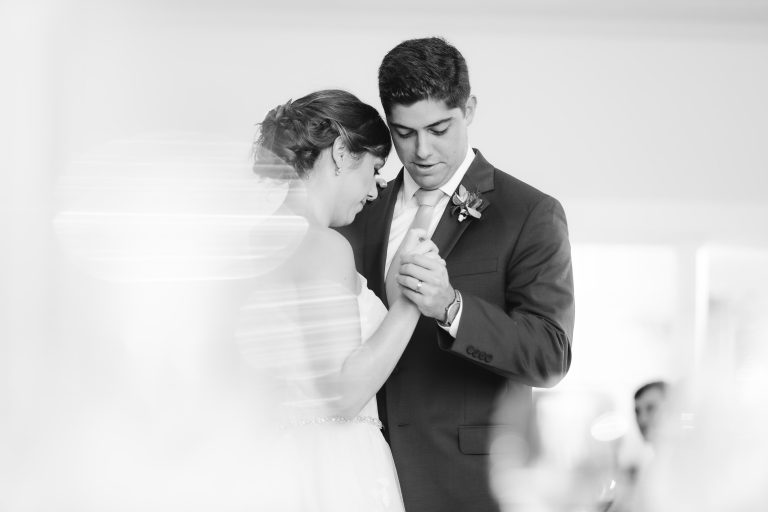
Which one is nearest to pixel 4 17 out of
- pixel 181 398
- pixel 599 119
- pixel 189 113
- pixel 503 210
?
pixel 189 113

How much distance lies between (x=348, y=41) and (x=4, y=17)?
204 cm

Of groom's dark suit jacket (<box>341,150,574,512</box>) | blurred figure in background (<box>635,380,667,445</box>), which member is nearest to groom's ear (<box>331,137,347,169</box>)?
groom's dark suit jacket (<box>341,150,574,512</box>)

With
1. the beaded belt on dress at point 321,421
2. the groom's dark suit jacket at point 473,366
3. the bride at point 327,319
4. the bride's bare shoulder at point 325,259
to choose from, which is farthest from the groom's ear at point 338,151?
the beaded belt on dress at point 321,421

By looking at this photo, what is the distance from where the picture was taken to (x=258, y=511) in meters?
1.87

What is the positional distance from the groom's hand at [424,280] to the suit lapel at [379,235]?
38cm

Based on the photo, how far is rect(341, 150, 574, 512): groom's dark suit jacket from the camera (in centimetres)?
199

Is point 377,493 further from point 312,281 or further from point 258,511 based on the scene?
point 312,281

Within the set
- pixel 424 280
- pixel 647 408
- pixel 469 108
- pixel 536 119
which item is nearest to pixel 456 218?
pixel 469 108

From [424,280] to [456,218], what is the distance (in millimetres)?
423

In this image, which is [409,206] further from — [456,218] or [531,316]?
[531,316]

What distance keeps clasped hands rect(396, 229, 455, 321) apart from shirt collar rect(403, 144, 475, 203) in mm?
463

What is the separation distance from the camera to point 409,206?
2.26 m

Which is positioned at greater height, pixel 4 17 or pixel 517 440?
pixel 4 17

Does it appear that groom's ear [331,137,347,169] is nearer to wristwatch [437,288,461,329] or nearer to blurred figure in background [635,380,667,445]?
wristwatch [437,288,461,329]
